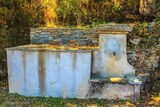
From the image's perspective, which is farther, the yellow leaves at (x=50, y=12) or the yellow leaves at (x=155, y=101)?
the yellow leaves at (x=50, y=12)

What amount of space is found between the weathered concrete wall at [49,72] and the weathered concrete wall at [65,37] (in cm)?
132

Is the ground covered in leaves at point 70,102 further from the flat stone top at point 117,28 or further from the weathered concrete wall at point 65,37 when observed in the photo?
the weathered concrete wall at point 65,37

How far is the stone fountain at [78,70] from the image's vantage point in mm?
8562

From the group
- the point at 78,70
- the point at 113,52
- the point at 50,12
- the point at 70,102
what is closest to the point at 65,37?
the point at 50,12

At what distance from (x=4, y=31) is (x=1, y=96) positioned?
283 cm

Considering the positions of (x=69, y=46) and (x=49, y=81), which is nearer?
(x=49, y=81)

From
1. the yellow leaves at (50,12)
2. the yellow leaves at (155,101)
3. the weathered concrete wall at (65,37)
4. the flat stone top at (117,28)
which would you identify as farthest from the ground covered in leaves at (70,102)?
the yellow leaves at (50,12)

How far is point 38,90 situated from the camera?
29.2ft

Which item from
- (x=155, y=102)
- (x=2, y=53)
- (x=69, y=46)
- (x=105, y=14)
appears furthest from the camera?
(x=105, y=14)

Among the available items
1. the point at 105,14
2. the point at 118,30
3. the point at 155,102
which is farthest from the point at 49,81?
the point at 105,14

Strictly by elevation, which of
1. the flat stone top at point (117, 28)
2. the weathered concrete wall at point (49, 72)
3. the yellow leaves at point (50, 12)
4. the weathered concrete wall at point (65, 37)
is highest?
the yellow leaves at point (50, 12)

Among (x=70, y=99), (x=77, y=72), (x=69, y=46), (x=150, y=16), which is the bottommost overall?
(x=70, y=99)

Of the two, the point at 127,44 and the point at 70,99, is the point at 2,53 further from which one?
the point at 127,44

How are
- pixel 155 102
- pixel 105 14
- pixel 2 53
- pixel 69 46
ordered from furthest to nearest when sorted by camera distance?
pixel 105 14 < pixel 2 53 < pixel 69 46 < pixel 155 102
